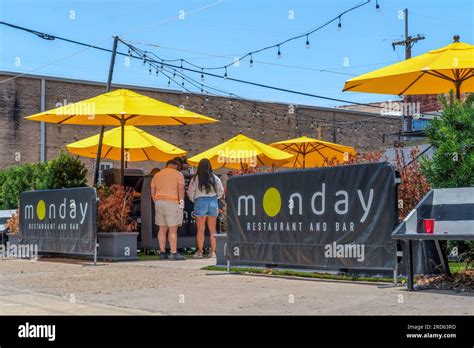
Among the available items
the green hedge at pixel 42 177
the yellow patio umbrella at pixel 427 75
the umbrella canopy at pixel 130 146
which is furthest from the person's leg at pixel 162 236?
the umbrella canopy at pixel 130 146

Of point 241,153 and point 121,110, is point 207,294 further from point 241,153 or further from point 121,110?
point 241,153

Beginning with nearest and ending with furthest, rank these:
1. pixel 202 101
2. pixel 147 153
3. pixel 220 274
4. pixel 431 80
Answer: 1. pixel 220 274
2. pixel 431 80
3. pixel 147 153
4. pixel 202 101

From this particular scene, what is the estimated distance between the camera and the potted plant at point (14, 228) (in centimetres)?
1683

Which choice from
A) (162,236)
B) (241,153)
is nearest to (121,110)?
(162,236)

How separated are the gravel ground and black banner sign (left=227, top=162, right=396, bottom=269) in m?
0.40

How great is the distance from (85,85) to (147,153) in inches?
627

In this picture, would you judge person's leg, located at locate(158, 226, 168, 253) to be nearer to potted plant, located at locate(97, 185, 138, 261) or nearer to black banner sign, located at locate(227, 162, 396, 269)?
potted plant, located at locate(97, 185, 138, 261)

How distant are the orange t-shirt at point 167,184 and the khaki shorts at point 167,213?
99 mm

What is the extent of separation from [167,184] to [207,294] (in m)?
5.33

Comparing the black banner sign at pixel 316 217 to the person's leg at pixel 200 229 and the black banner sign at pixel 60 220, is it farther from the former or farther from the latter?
the black banner sign at pixel 60 220

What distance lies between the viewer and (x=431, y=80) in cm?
1496

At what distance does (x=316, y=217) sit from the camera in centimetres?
997
